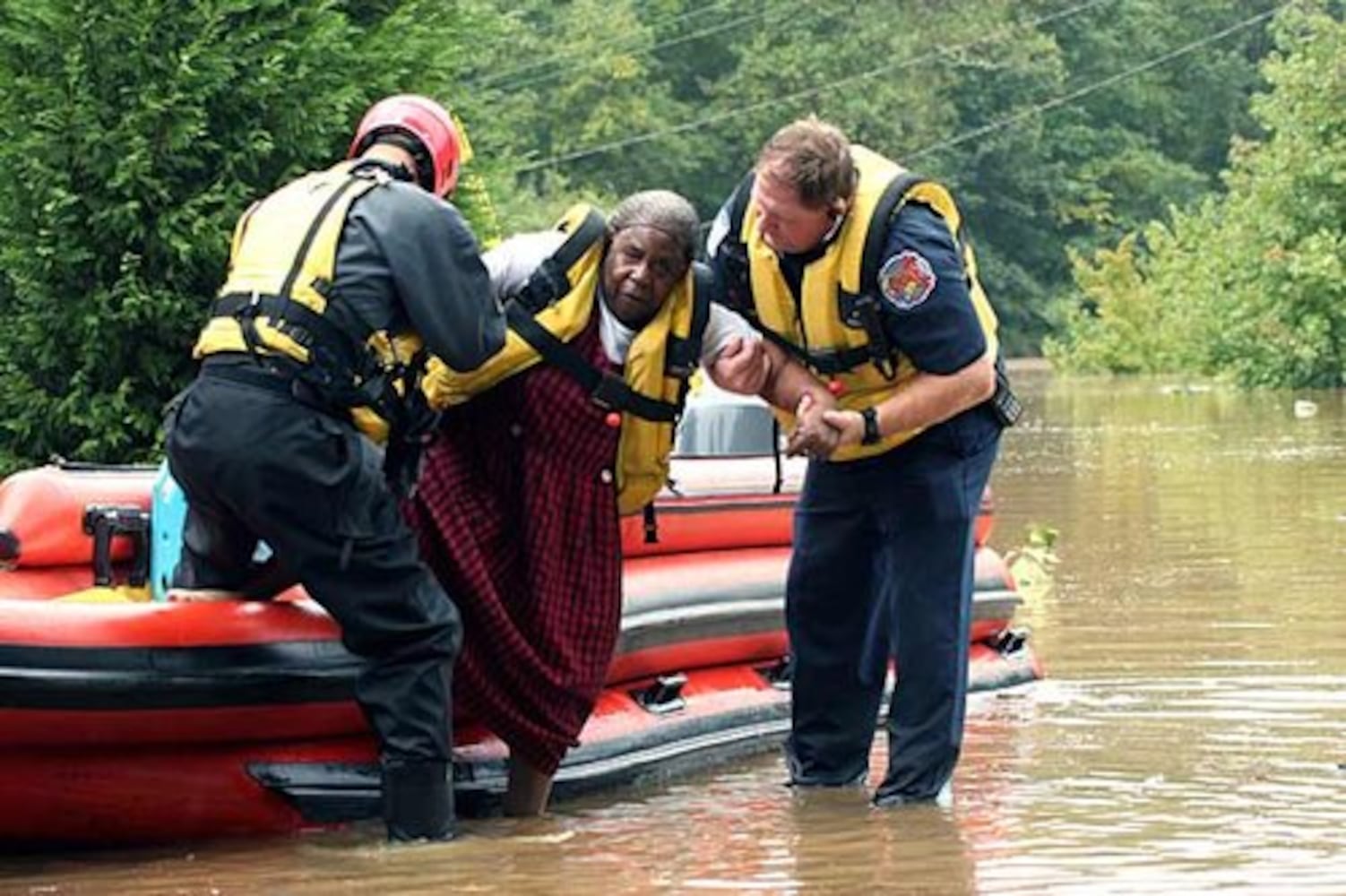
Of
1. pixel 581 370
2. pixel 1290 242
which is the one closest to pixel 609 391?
pixel 581 370

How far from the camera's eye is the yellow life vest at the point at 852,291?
704 centimetres

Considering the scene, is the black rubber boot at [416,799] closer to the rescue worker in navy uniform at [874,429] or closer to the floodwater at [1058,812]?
the floodwater at [1058,812]

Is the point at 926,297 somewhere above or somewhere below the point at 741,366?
above

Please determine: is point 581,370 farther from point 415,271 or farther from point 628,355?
point 415,271

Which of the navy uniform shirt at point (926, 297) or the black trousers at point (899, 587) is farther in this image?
the black trousers at point (899, 587)

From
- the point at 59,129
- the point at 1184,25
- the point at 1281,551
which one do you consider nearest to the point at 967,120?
the point at 1184,25

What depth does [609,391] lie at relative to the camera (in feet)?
23.1

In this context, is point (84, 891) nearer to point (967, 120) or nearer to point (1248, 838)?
point (1248, 838)

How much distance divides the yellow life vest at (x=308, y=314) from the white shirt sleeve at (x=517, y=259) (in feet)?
1.42

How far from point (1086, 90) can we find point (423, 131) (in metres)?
70.2

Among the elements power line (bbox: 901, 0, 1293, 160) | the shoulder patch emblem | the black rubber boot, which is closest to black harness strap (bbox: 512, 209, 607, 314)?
the shoulder patch emblem

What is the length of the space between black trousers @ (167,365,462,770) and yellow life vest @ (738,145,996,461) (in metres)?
1.07

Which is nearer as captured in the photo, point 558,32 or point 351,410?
point 351,410

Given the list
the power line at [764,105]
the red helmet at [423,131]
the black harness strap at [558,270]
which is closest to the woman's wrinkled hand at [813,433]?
the black harness strap at [558,270]
